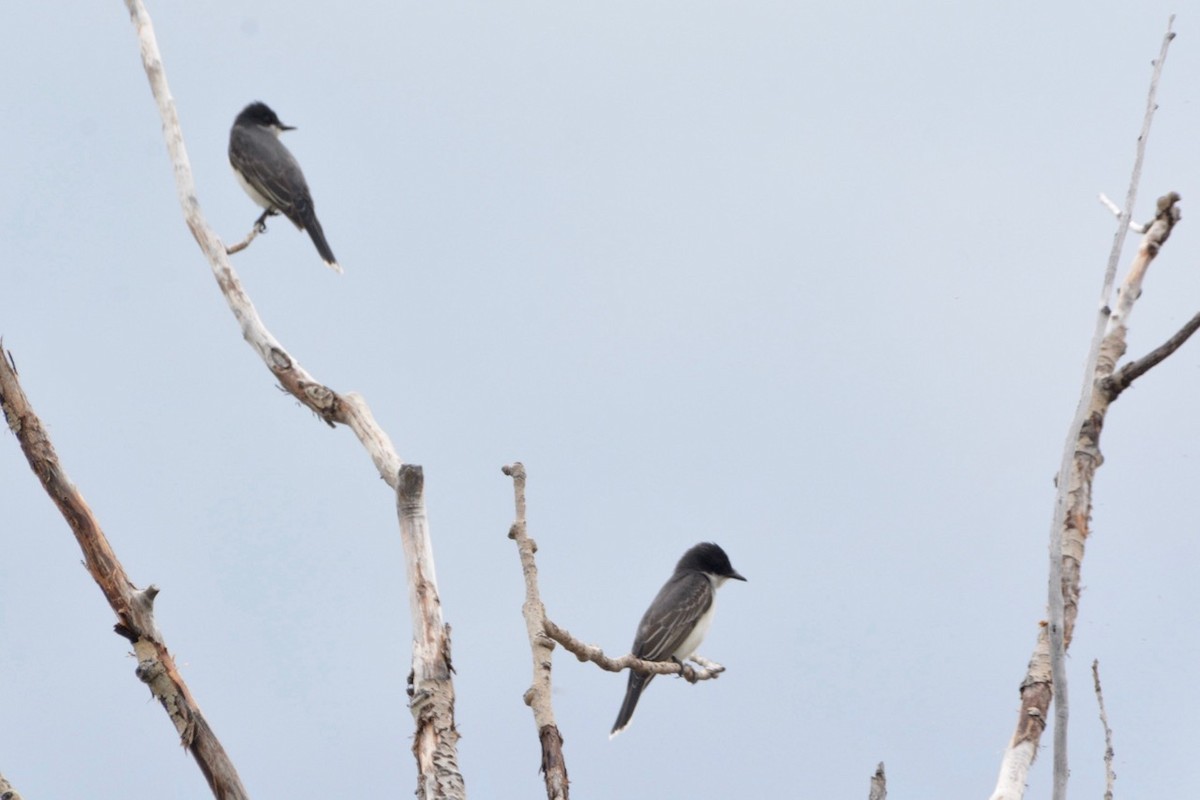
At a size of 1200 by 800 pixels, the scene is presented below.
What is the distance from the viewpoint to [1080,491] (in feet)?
26.1

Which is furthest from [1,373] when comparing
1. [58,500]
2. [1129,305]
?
[1129,305]

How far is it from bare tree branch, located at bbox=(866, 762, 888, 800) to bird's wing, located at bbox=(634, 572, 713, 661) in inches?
278

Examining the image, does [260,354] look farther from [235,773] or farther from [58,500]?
[235,773]

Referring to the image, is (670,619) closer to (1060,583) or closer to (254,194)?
(254,194)

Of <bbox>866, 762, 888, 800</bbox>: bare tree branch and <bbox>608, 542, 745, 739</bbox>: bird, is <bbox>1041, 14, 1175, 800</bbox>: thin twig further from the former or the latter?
<bbox>608, 542, 745, 739</bbox>: bird

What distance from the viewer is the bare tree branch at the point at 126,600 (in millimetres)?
7465

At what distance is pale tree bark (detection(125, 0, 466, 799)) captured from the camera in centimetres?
692

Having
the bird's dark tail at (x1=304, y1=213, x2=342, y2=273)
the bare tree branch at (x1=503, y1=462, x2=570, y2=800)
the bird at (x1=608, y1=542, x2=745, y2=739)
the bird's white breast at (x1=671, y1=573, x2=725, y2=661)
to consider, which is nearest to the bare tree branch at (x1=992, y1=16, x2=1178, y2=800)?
the bare tree branch at (x1=503, y1=462, x2=570, y2=800)

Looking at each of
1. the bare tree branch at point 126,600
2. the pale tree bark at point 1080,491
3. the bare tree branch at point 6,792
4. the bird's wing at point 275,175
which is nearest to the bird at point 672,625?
the bird's wing at point 275,175

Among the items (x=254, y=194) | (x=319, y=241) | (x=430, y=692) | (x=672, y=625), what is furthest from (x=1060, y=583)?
(x=254, y=194)

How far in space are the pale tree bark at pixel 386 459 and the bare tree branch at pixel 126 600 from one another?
1149 millimetres

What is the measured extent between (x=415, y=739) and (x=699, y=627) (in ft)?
22.9

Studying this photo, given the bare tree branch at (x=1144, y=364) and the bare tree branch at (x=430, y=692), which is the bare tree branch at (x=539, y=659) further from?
the bare tree branch at (x=1144, y=364)

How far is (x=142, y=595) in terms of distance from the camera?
303 inches
